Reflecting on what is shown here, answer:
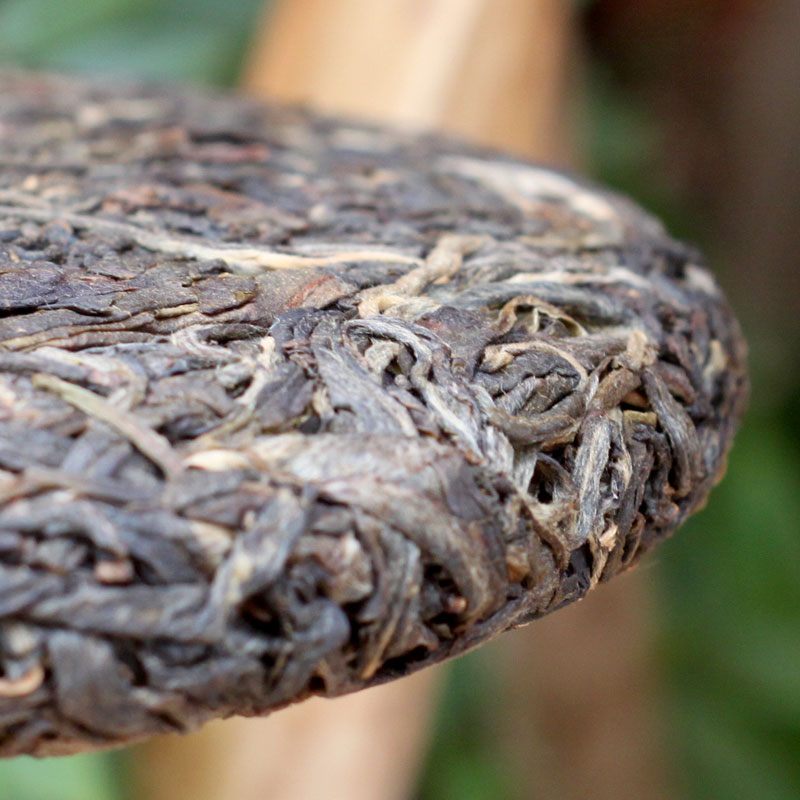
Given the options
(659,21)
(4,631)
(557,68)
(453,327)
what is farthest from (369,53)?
(4,631)

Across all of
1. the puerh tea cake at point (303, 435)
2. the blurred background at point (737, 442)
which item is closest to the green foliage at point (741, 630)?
the blurred background at point (737, 442)

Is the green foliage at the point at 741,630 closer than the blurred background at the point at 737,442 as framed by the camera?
No

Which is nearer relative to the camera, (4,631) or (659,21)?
(4,631)

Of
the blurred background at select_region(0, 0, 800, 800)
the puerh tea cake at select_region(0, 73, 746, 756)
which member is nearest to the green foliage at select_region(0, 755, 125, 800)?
the blurred background at select_region(0, 0, 800, 800)

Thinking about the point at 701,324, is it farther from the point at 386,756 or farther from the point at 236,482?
the point at 386,756

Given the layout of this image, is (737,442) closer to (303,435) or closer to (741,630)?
(741,630)

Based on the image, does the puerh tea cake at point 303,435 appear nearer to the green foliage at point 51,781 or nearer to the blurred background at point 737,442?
the blurred background at point 737,442

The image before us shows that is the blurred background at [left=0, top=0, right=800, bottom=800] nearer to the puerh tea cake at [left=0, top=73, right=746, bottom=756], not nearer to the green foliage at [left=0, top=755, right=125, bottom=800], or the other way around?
the green foliage at [left=0, top=755, right=125, bottom=800]
